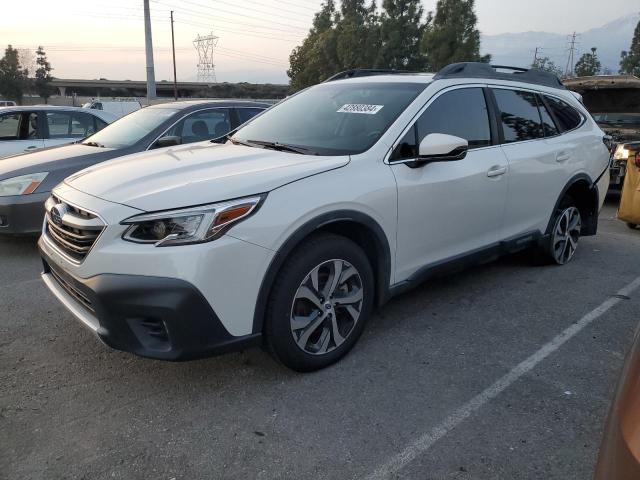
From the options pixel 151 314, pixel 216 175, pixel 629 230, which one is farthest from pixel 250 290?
pixel 629 230

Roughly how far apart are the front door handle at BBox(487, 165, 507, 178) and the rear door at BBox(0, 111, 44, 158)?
20.9ft

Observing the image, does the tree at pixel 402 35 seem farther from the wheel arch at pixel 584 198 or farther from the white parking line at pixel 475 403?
the white parking line at pixel 475 403

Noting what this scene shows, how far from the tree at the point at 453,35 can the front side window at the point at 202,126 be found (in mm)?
25086

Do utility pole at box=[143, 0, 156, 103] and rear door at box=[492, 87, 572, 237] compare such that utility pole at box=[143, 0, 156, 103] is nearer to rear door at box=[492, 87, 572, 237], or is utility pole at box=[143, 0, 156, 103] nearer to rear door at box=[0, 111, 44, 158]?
rear door at box=[0, 111, 44, 158]

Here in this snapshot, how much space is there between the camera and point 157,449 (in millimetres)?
2504

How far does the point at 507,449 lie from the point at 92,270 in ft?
7.06

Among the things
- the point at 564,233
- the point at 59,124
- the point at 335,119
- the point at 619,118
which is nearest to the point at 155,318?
the point at 335,119

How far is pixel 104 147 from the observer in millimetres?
5891

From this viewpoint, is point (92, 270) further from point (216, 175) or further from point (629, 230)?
point (629, 230)

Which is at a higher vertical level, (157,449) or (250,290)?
(250,290)

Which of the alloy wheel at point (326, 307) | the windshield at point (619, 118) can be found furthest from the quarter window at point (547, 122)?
the windshield at point (619, 118)

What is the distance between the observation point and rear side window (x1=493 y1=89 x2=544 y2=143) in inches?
169

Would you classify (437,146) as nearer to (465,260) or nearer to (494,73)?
(465,260)

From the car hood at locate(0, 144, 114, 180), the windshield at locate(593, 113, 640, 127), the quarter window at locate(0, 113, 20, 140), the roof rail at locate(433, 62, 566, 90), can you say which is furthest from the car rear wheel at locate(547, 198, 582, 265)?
the quarter window at locate(0, 113, 20, 140)
